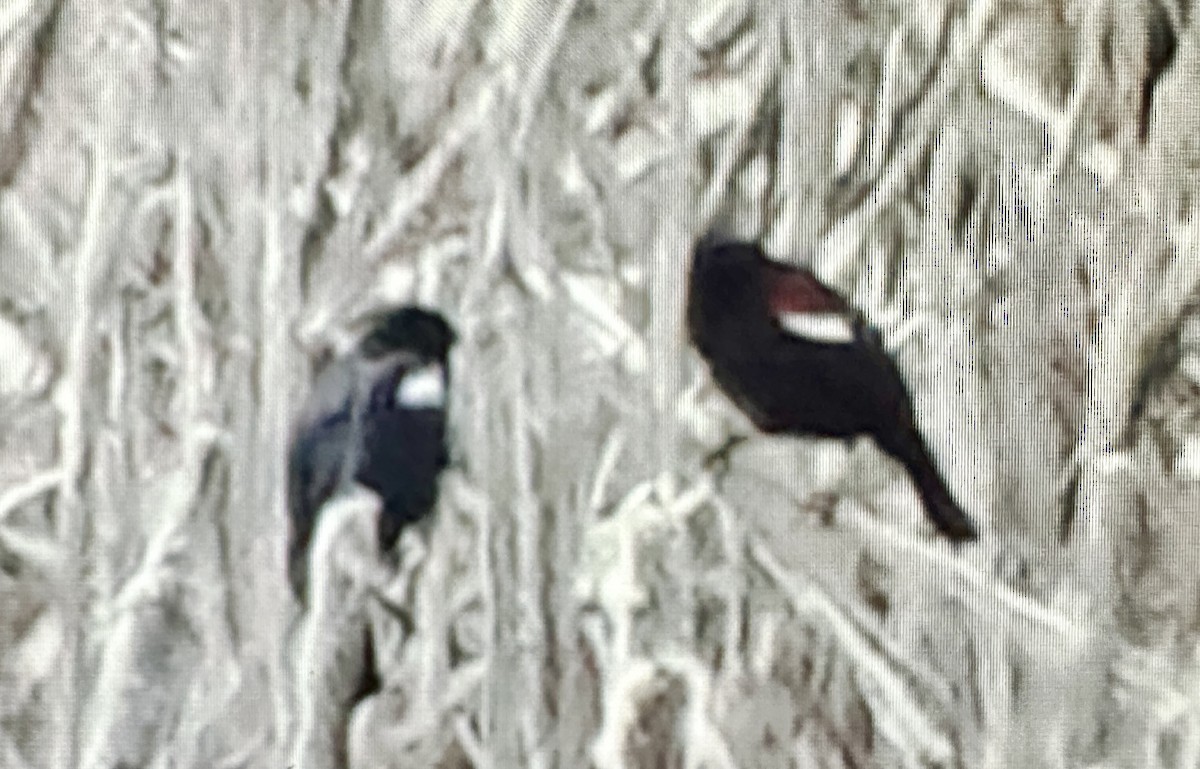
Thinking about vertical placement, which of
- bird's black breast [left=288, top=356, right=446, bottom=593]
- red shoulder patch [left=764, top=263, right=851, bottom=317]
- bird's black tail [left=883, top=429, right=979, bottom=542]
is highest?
red shoulder patch [left=764, top=263, right=851, bottom=317]

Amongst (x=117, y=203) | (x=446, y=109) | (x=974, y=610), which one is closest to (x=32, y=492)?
(x=117, y=203)

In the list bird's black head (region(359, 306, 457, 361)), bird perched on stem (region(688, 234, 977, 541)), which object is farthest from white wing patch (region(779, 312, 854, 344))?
bird's black head (region(359, 306, 457, 361))

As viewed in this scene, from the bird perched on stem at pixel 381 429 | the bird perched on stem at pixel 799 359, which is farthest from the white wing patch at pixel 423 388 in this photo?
the bird perched on stem at pixel 799 359

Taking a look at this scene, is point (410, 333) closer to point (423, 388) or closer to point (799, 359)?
point (423, 388)

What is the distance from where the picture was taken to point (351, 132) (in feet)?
1.17

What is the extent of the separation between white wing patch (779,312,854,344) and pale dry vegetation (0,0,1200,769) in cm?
2

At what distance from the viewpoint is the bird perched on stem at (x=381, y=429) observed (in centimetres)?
35

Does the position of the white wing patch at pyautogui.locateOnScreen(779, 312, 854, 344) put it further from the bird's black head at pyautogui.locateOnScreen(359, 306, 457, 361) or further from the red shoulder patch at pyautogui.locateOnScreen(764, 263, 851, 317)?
the bird's black head at pyautogui.locateOnScreen(359, 306, 457, 361)

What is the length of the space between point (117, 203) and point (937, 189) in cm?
34

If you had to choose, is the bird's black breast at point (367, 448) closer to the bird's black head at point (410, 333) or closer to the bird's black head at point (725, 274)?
the bird's black head at point (410, 333)

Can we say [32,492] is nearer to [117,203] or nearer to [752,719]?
[117,203]

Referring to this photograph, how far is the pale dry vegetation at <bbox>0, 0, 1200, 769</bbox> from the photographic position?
35 centimetres

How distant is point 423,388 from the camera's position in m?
0.36

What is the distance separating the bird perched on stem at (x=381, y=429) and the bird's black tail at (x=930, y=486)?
7.6 inches
